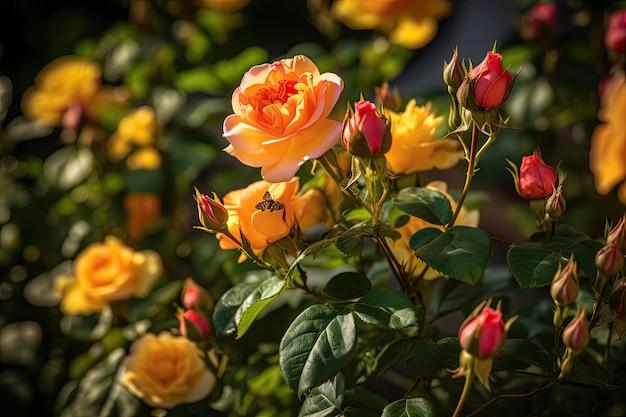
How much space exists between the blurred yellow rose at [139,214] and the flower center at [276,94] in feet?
Result: 1.96

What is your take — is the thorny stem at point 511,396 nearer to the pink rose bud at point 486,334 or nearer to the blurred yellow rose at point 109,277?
the pink rose bud at point 486,334

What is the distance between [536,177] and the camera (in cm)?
50

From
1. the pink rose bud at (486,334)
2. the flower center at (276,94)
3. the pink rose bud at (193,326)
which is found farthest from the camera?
the pink rose bud at (193,326)

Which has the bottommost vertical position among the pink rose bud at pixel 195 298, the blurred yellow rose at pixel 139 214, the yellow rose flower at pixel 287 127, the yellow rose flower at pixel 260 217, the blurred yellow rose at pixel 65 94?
the blurred yellow rose at pixel 139 214

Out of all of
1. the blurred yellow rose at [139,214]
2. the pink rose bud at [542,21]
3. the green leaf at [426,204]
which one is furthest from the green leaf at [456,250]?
the blurred yellow rose at [139,214]

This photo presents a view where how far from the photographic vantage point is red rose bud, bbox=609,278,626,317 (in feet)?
1.43

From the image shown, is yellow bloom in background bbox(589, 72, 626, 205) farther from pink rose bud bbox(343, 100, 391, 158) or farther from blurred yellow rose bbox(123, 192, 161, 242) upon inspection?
blurred yellow rose bbox(123, 192, 161, 242)

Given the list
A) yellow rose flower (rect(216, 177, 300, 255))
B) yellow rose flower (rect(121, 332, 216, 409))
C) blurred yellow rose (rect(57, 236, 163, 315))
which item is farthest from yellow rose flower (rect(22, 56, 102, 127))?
yellow rose flower (rect(216, 177, 300, 255))

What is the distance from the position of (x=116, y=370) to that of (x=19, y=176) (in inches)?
24.2

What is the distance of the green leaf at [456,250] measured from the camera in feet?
1.45

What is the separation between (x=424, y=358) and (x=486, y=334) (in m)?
0.12

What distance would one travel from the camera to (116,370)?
→ 0.75 m

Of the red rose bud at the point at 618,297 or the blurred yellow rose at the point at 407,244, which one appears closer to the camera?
the red rose bud at the point at 618,297

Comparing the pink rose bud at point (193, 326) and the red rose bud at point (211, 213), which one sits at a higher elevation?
the red rose bud at point (211, 213)
